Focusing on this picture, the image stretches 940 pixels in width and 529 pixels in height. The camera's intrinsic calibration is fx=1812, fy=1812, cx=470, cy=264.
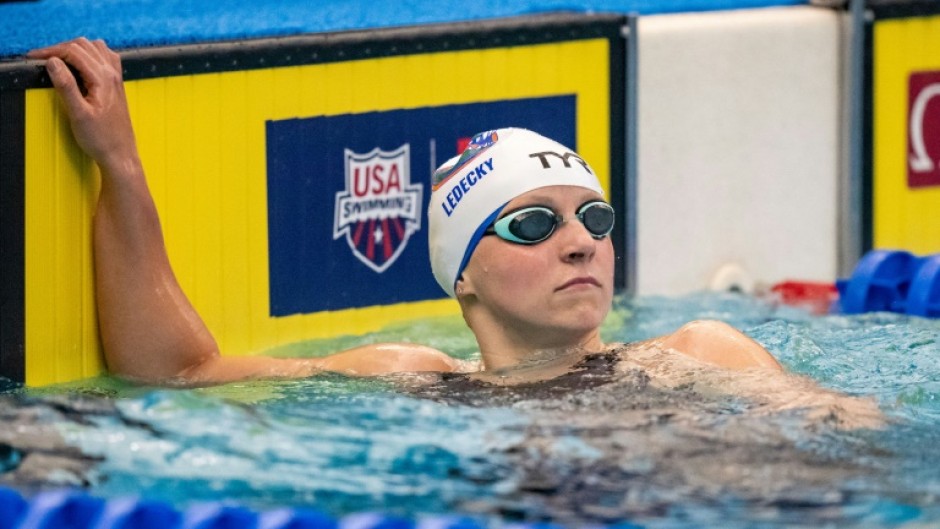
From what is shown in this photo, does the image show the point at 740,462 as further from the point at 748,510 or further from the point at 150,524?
the point at 150,524

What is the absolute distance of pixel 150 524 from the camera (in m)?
2.72

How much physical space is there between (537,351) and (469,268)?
0.22 m

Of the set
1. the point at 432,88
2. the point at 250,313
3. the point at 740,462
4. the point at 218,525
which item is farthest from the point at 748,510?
the point at 432,88

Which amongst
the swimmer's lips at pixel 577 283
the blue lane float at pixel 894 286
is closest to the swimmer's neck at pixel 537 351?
the swimmer's lips at pixel 577 283

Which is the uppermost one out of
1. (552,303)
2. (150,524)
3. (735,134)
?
(735,134)

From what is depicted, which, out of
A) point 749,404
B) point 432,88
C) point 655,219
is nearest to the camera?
point 749,404

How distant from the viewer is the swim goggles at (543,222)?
11.2 ft

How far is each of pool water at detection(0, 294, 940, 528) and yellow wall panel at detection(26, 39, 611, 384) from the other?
49 centimetres

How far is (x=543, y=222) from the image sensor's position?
3.42 m

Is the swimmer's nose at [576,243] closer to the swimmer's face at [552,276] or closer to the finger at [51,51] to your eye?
the swimmer's face at [552,276]

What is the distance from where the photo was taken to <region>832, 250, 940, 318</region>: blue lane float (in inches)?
186

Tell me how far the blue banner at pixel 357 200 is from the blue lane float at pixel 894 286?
3.32 feet

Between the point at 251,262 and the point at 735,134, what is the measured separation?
1.70 metres

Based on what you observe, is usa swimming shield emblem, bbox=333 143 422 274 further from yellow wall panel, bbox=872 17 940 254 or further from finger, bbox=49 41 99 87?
yellow wall panel, bbox=872 17 940 254
